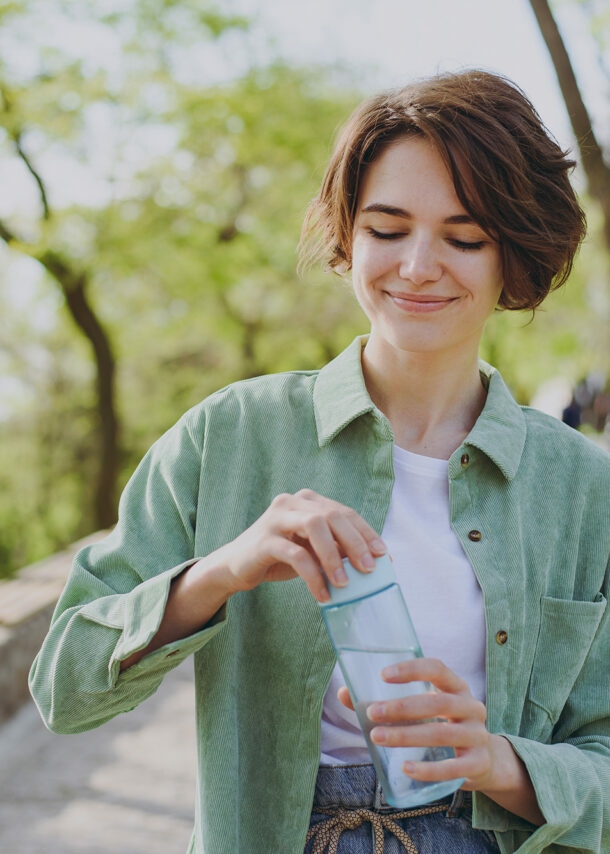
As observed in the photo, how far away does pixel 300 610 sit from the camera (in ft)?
4.92

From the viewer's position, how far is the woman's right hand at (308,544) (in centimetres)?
115

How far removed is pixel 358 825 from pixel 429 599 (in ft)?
1.16

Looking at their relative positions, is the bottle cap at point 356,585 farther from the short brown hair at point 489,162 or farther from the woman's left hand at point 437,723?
the short brown hair at point 489,162

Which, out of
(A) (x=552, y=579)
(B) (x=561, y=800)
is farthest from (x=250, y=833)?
(A) (x=552, y=579)

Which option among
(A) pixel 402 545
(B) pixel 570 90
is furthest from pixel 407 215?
(B) pixel 570 90

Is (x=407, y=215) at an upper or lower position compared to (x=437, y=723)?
upper

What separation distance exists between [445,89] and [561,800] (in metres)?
1.12

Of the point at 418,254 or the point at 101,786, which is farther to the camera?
the point at 101,786

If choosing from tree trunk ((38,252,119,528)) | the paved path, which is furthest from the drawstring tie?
tree trunk ((38,252,119,528))

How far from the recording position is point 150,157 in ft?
38.5

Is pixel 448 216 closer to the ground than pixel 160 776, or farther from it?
farther from it

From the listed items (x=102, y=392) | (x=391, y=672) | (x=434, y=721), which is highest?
(x=391, y=672)

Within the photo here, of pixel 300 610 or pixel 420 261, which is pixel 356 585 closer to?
pixel 300 610

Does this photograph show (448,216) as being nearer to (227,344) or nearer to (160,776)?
(160,776)
